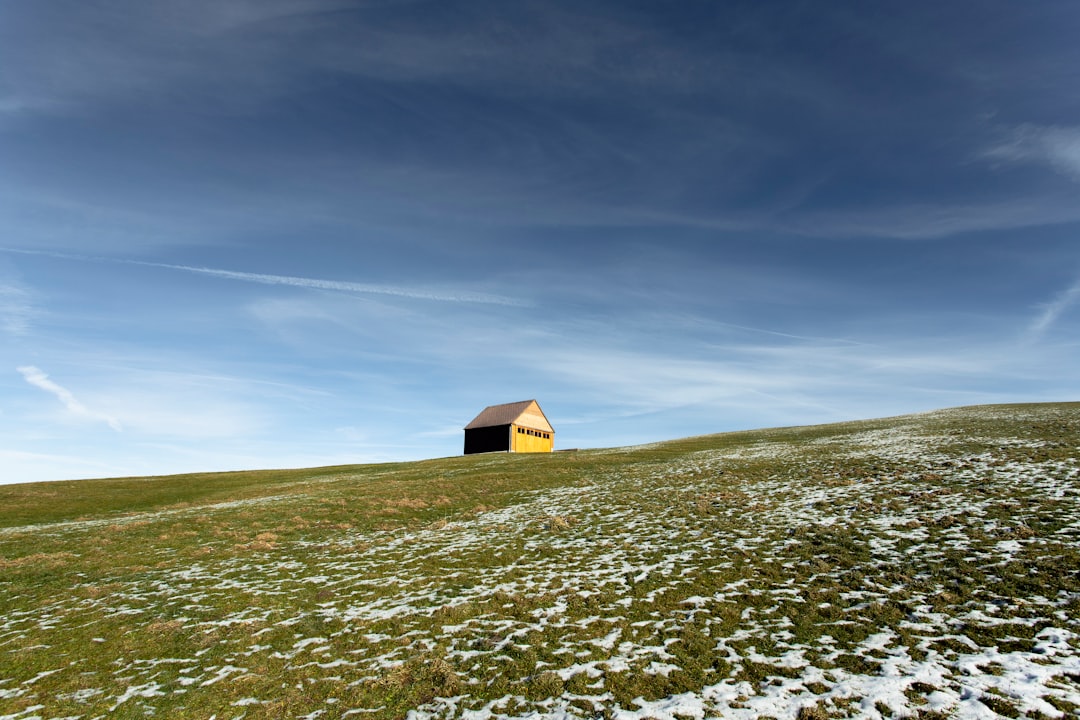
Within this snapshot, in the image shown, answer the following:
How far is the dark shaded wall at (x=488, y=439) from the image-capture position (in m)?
80.9

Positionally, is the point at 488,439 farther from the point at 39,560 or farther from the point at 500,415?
the point at 39,560

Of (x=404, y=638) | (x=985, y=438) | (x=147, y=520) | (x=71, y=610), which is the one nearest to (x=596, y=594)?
(x=404, y=638)

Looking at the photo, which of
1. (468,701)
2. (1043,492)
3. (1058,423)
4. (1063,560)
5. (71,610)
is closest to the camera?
(468,701)

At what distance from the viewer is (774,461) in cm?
3653

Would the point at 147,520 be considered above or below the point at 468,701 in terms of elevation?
above

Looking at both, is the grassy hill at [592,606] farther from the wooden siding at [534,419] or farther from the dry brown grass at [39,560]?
the wooden siding at [534,419]

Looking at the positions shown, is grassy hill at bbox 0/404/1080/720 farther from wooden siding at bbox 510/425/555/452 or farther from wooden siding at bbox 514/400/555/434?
wooden siding at bbox 514/400/555/434

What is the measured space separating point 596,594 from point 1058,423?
152 feet

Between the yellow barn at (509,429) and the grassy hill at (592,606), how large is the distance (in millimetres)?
51735

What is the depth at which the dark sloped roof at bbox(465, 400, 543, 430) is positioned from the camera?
82375 millimetres

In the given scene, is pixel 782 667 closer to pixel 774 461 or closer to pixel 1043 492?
pixel 1043 492

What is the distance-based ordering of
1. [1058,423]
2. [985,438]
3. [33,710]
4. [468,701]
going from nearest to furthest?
[468,701], [33,710], [985,438], [1058,423]

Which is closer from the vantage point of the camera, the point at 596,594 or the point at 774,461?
the point at 596,594

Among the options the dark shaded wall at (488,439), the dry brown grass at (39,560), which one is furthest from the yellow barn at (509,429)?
the dry brown grass at (39,560)
